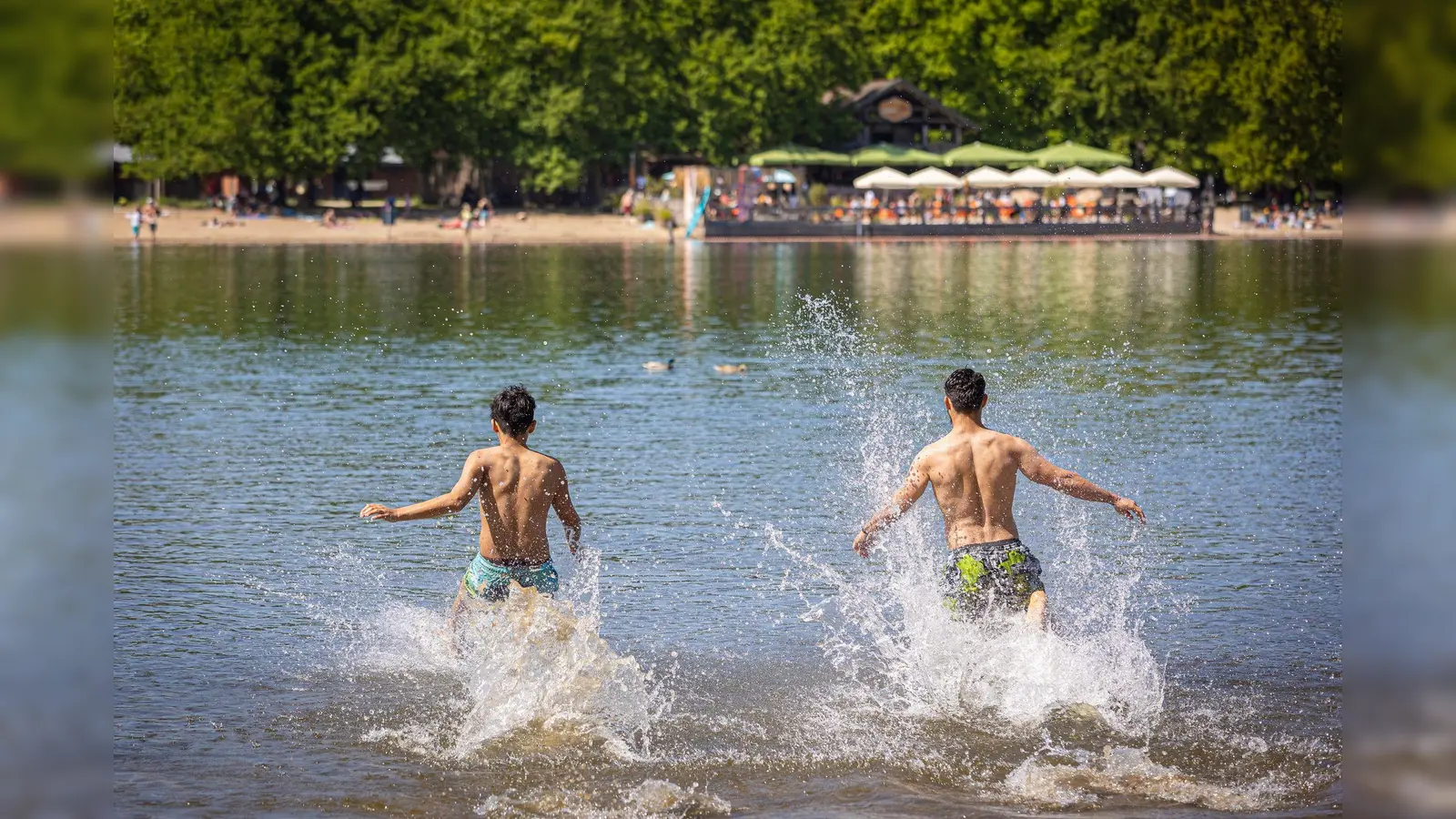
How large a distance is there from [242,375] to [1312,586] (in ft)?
60.7

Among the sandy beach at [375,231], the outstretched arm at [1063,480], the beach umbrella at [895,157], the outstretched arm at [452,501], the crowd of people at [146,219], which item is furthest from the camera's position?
the beach umbrella at [895,157]

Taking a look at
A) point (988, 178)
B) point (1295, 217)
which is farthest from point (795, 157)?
point (1295, 217)

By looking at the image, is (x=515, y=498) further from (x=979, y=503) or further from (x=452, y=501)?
(x=979, y=503)

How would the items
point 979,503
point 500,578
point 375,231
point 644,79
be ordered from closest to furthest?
point 500,578
point 979,503
point 375,231
point 644,79

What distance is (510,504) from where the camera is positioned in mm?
9336

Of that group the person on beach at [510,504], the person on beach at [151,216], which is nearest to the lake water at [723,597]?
the person on beach at [510,504]

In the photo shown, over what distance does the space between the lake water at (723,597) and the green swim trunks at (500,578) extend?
0.38ft

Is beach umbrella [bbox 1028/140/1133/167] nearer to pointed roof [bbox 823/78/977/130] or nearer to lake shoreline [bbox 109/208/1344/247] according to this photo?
lake shoreline [bbox 109/208/1344/247]

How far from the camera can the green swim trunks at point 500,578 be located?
30.9 feet

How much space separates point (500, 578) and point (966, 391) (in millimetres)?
2735

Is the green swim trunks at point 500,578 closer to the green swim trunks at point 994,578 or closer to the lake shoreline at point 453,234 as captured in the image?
the green swim trunks at point 994,578

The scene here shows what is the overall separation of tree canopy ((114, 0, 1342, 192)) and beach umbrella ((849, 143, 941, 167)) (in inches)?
138

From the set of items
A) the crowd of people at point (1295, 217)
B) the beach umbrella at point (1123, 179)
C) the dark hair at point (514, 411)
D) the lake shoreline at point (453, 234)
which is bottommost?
the dark hair at point (514, 411)
